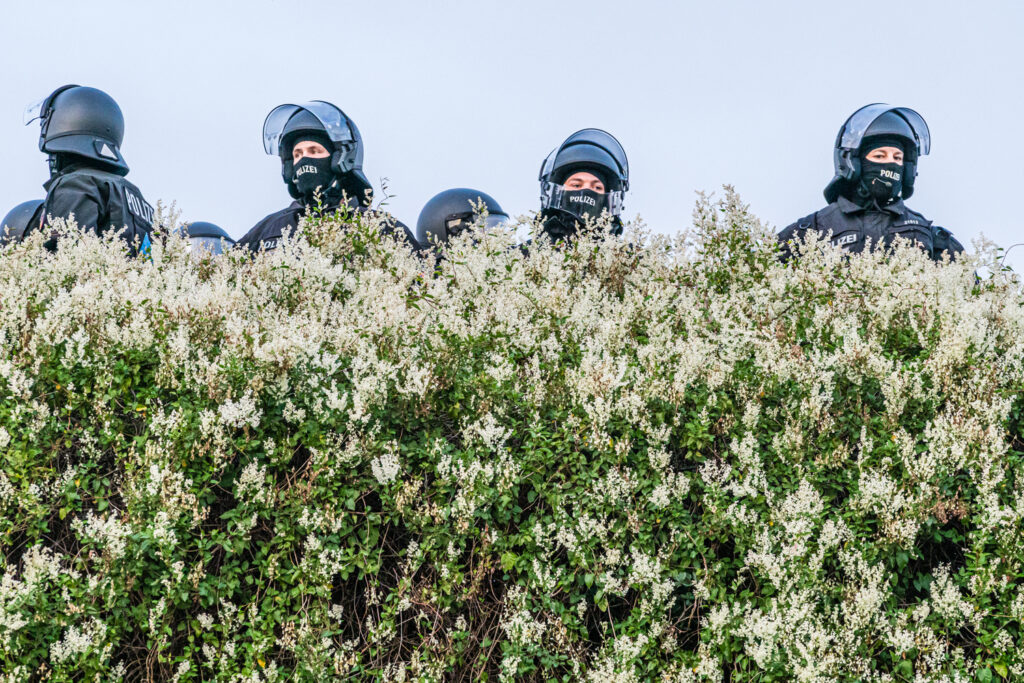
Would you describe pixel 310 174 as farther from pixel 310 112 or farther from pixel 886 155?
pixel 886 155

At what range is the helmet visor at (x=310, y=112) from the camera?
10.8 metres

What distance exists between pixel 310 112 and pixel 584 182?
3.10 metres

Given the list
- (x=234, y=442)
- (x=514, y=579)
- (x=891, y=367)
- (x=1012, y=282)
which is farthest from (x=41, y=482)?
(x=1012, y=282)

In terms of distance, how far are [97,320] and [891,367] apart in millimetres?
3631

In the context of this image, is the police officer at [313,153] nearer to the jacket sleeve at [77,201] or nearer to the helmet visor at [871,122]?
the jacket sleeve at [77,201]

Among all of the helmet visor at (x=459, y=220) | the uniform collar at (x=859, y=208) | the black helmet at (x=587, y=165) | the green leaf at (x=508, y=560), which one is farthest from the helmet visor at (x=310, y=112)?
the green leaf at (x=508, y=560)

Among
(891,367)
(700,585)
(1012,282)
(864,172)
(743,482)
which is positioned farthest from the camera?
(864,172)

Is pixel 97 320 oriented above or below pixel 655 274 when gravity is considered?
below

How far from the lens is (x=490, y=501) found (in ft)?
12.9

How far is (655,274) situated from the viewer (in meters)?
6.41

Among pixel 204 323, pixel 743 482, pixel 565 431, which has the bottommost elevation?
pixel 743 482

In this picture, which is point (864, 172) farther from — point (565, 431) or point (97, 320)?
point (97, 320)

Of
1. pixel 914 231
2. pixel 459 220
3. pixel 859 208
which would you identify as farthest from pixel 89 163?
pixel 914 231

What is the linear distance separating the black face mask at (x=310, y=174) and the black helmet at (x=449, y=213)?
15.3 ft
